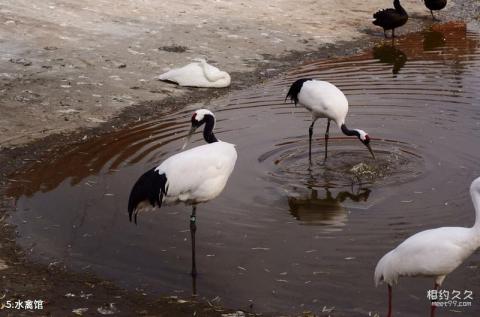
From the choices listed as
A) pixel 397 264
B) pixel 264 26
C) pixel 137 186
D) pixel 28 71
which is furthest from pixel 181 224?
pixel 264 26

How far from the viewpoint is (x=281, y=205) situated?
390 inches

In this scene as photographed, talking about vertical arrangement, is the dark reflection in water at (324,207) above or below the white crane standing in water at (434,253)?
below

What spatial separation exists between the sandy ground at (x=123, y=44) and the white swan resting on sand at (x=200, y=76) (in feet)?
0.98

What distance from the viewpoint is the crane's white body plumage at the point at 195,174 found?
328 inches

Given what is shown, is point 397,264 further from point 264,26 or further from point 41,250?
point 264,26

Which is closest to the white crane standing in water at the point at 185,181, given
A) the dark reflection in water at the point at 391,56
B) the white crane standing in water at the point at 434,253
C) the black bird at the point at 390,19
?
the white crane standing in water at the point at 434,253

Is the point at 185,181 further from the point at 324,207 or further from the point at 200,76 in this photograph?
the point at 200,76

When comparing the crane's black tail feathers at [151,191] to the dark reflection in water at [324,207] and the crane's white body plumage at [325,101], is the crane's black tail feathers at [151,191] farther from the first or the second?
the crane's white body plumage at [325,101]

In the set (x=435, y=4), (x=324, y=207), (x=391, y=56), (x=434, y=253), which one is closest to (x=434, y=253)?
(x=434, y=253)

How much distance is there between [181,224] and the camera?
9.39 metres

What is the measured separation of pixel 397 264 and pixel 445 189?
3.54 m

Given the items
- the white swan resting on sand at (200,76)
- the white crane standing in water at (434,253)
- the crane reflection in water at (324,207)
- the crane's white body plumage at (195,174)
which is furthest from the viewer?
the white swan resting on sand at (200,76)

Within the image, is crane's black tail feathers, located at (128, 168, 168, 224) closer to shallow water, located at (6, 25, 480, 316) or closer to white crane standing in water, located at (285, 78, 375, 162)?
shallow water, located at (6, 25, 480, 316)

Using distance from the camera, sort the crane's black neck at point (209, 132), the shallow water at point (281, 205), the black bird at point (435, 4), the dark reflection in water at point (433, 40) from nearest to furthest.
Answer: the shallow water at point (281, 205) → the crane's black neck at point (209, 132) → the dark reflection in water at point (433, 40) → the black bird at point (435, 4)
